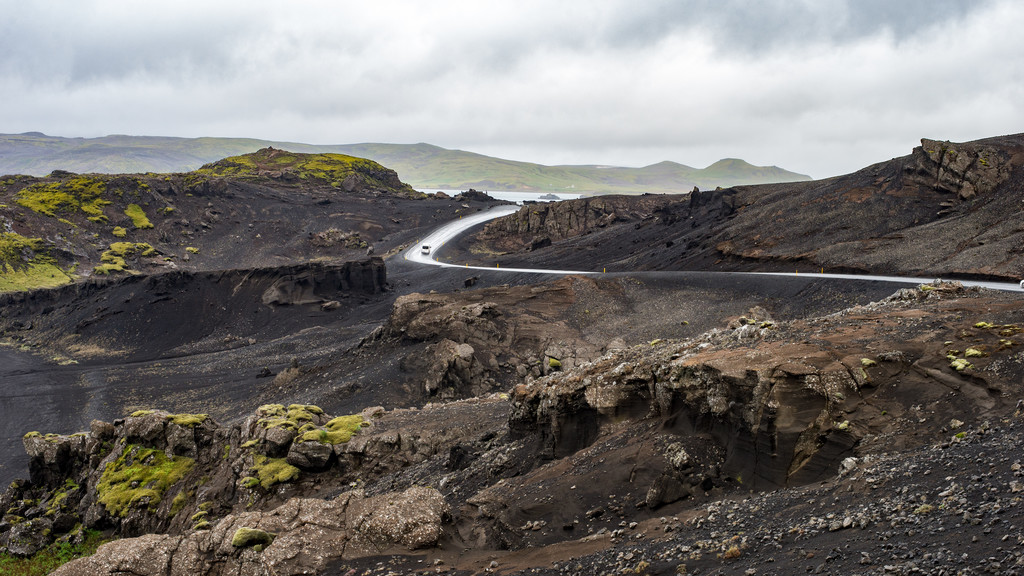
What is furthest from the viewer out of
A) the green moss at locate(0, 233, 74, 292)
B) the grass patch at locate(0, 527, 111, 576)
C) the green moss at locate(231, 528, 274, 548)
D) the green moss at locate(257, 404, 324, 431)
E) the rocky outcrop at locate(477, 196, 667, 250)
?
the rocky outcrop at locate(477, 196, 667, 250)

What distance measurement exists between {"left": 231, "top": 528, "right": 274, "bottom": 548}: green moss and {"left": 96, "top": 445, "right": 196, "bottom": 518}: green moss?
425 inches

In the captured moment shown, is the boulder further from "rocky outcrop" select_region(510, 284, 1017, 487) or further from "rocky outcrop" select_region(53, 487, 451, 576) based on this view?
"rocky outcrop" select_region(510, 284, 1017, 487)

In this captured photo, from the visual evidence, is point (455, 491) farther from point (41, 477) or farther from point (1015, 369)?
point (41, 477)

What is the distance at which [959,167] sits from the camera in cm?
4434

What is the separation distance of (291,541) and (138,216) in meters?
92.5

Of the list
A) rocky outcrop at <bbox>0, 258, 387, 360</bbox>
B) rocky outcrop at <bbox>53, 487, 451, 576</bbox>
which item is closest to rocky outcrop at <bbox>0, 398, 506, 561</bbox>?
rocky outcrop at <bbox>53, 487, 451, 576</bbox>

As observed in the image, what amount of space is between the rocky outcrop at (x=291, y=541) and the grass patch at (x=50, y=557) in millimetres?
8735

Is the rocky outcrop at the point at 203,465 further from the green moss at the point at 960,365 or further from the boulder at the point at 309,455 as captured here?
the green moss at the point at 960,365

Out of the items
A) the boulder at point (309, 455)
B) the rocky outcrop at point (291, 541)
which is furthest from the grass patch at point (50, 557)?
the rocky outcrop at point (291, 541)

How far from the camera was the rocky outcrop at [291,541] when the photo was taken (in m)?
11.7

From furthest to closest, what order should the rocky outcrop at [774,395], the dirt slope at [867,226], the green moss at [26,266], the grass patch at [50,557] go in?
1. the green moss at [26,266]
2. the dirt slope at [867,226]
3. the grass patch at [50,557]
4. the rocky outcrop at [774,395]

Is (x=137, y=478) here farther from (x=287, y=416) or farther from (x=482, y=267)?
(x=482, y=267)

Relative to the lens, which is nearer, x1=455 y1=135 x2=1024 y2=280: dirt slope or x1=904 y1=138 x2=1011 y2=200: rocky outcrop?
x1=455 y1=135 x2=1024 y2=280: dirt slope

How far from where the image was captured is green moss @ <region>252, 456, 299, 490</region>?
748 inches
